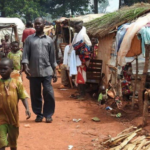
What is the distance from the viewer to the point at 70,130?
18.6 ft

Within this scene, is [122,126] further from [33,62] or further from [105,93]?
[105,93]

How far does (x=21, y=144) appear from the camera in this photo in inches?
191

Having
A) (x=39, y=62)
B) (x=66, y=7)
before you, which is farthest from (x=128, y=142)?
(x=66, y=7)

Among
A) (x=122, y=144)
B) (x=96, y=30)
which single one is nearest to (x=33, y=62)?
(x=122, y=144)

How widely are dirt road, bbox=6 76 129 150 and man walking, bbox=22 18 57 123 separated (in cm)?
42

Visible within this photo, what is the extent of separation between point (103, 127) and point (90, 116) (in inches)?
39.3

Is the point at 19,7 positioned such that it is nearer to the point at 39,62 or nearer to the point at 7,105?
the point at 39,62

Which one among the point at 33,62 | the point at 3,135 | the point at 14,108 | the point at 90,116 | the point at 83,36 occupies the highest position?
the point at 83,36

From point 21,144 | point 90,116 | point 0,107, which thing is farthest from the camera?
point 90,116

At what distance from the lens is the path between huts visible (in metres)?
4.87

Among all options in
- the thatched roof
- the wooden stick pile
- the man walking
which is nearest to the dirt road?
the wooden stick pile

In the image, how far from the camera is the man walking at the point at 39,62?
5.92 m

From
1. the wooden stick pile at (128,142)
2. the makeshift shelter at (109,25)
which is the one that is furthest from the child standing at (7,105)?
the makeshift shelter at (109,25)

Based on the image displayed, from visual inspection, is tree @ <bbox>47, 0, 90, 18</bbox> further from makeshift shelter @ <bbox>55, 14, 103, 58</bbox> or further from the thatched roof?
the thatched roof
